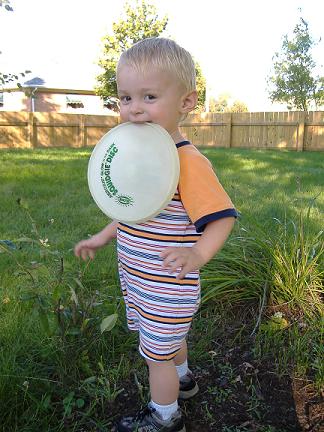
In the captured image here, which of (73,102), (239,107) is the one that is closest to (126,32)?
(73,102)

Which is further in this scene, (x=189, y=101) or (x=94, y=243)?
(x=94, y=243)

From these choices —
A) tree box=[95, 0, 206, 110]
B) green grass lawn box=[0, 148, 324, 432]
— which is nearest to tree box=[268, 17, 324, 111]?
tree box=[95, 0, 206, 110]

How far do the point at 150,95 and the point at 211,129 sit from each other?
1810 cm

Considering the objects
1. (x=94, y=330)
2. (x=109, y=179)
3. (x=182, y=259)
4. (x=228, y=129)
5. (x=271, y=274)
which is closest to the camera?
(x=182, y=259)

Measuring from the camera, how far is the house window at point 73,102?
31.7 metres

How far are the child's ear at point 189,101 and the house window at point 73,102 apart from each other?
31.7 metres

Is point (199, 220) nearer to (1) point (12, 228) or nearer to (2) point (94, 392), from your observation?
(2) point (94, 392)

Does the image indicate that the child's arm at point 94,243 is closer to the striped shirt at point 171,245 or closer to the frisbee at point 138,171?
the striped shirt at point 171,245

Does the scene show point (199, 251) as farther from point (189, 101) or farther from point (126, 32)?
point (126, 32)

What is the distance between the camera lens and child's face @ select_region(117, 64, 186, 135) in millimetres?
1418

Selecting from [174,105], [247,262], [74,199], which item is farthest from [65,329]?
[74,199]

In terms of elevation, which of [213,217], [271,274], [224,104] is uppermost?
[224,104]

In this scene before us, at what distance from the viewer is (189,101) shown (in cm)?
153

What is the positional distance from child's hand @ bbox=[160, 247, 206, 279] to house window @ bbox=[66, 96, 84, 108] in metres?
32.0
